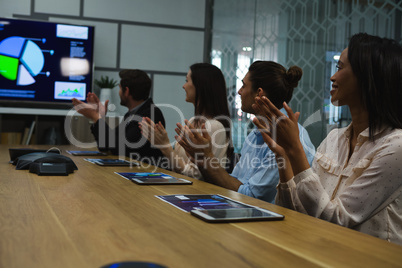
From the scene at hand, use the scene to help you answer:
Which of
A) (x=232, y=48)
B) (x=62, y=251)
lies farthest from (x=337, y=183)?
(x=232, y=48)

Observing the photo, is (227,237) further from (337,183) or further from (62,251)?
(337,183)

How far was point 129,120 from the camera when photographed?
3.07 meters

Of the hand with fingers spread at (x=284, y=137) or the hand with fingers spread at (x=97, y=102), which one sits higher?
the hand with fingers spread at (x=97, y=102)

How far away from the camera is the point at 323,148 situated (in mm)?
1524

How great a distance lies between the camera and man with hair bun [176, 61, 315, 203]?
67.0 inches

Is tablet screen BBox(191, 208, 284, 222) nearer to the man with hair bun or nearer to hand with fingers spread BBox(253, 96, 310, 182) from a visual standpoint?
hand with fingers spread BBox(253, 96, 310, 182)

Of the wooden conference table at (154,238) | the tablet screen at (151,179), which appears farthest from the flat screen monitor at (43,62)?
the wooden conference table at (154,238)

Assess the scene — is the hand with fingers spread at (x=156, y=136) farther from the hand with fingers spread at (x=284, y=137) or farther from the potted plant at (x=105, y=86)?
the potted plant at (x=105, y=86)

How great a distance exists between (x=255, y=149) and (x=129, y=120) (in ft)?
4.61

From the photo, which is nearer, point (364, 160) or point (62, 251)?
point (62, 251)

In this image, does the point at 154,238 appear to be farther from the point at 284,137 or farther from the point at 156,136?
the point at 156,136

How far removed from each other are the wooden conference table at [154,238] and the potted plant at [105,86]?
11.5ft

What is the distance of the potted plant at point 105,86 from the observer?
4.54m

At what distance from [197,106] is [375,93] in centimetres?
138
